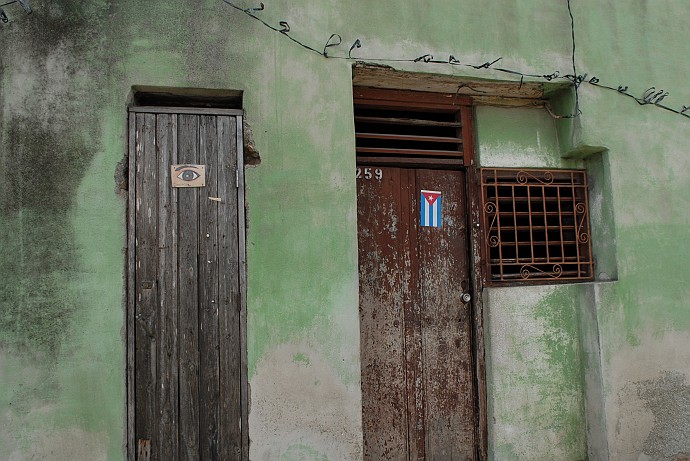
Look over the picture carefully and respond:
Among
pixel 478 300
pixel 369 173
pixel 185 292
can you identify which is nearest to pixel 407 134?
pixel 369 173

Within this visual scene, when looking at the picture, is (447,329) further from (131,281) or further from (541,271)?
(131,281)

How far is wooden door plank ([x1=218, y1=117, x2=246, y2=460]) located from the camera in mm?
3479

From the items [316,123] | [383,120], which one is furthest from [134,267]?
[383,120]

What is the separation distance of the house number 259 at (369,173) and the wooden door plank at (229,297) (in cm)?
102

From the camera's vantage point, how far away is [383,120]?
14.0 ft

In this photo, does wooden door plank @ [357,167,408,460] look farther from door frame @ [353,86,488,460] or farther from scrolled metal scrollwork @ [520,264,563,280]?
scrolled metal scrollwork @ [520,264,563,280]

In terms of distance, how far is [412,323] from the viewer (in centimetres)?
425

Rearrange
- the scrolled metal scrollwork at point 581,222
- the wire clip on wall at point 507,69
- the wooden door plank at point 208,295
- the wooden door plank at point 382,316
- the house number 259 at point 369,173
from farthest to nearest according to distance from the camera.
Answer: the scrolled metal scrollwork at point 581,222
the house number 259 at point 369,173
the wooden door plank at point 382,316
the wire clip on wall at point 507,69
the wooden door plank at point 208,295

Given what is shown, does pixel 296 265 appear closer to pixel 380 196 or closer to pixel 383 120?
pixel 380 196

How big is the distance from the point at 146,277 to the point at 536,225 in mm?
3015

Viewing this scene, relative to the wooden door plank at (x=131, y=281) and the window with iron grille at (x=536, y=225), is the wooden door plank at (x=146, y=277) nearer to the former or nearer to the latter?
the wooden door plank at (x=131, y=281)

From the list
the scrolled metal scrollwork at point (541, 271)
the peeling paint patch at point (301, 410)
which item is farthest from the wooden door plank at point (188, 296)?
the scrolled metal scrollwork at point (541, 271)

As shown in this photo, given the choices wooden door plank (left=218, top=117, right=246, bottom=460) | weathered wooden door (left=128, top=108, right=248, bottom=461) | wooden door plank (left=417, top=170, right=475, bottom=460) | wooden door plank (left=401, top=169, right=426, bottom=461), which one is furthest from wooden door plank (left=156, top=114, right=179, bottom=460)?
wooden door plank (left=417, top=170, right=475, bottom=460)

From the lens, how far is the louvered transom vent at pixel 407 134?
4.27 m
